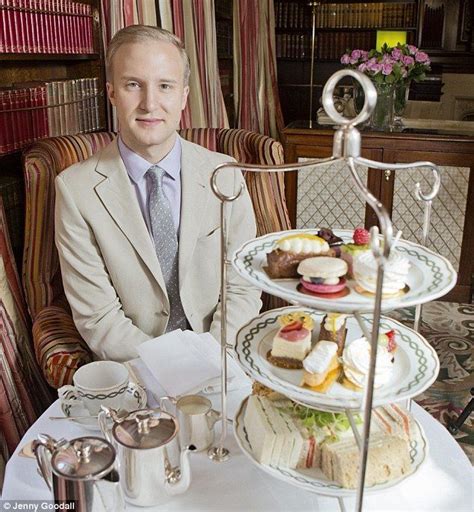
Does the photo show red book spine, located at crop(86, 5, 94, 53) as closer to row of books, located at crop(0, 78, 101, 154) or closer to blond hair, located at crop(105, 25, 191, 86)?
row of books, located at crop(0, 78, 101, 154)

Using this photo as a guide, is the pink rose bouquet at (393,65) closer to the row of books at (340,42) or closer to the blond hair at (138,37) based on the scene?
the blond hair at (138,37)

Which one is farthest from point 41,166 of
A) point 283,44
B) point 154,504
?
point 283,44

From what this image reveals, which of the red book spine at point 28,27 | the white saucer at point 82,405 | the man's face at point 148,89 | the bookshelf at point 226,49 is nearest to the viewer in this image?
the white saucer at point 82,405

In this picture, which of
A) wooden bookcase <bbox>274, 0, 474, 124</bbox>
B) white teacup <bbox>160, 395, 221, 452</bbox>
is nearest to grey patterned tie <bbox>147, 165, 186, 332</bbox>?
white teacup <bbox>160, 395, 221, 452</bbox>

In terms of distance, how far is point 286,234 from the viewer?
1.00 m

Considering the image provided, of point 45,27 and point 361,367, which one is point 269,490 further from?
point 45,27

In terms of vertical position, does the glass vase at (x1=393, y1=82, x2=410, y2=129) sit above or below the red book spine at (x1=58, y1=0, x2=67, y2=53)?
below

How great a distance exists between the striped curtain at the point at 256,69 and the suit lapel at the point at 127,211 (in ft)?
11.1

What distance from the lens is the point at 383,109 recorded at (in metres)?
3.32

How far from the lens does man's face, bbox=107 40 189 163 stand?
1.48m

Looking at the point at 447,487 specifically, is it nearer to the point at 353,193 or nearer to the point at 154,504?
the point at 154,504

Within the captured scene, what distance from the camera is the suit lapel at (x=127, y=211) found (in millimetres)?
1553

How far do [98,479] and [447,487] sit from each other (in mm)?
564

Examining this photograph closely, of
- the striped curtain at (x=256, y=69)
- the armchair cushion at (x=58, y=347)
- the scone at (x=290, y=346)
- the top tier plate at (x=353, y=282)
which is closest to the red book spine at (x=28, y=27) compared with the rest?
the armchair cushion at (x=58, y=347)
